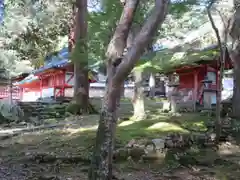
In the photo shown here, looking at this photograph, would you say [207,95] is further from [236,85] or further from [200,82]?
[236,85]

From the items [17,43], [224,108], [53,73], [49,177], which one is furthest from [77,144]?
[53,73]

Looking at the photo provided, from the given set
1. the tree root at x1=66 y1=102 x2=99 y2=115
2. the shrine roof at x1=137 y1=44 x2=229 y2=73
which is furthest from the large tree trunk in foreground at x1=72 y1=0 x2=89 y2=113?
the shrine roof at x1=137 y1=44 x2=229 y2=73

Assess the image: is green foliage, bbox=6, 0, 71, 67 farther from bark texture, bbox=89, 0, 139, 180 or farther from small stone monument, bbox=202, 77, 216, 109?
bark texture, bbox=89, 0, 139, 180

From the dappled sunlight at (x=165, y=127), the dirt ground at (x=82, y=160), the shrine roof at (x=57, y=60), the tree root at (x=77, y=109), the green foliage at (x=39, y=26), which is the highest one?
the green foliage at (x=39, y=26)

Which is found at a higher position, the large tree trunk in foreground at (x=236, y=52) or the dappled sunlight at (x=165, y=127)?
the large tree trunk in foreground at (x=236, y=52)

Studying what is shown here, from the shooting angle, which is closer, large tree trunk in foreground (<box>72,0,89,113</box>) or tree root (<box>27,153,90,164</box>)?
tree root (<box>27,153,90,164</box>)

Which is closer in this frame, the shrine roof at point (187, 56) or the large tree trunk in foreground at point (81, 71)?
the shrine roof at point (187, 56)

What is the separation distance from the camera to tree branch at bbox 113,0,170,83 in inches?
181

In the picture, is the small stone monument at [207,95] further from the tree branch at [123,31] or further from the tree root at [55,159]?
the tree branch at [123,31]

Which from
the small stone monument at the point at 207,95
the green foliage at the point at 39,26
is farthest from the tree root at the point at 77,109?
the small stone monument at the point at 207,95

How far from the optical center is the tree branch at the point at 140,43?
181 inches

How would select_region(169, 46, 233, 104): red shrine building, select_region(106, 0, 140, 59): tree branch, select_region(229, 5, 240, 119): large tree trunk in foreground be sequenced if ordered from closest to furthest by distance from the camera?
select_region(106, 0, 140, 59): tree branch → select_region(229, 5, 240, 119): large tree trunk in foreground → select_region(169, 46, 233, 104): red shrine building

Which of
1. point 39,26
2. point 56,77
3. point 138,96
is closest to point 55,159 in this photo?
point 138,96

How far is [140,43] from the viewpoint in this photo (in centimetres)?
468
